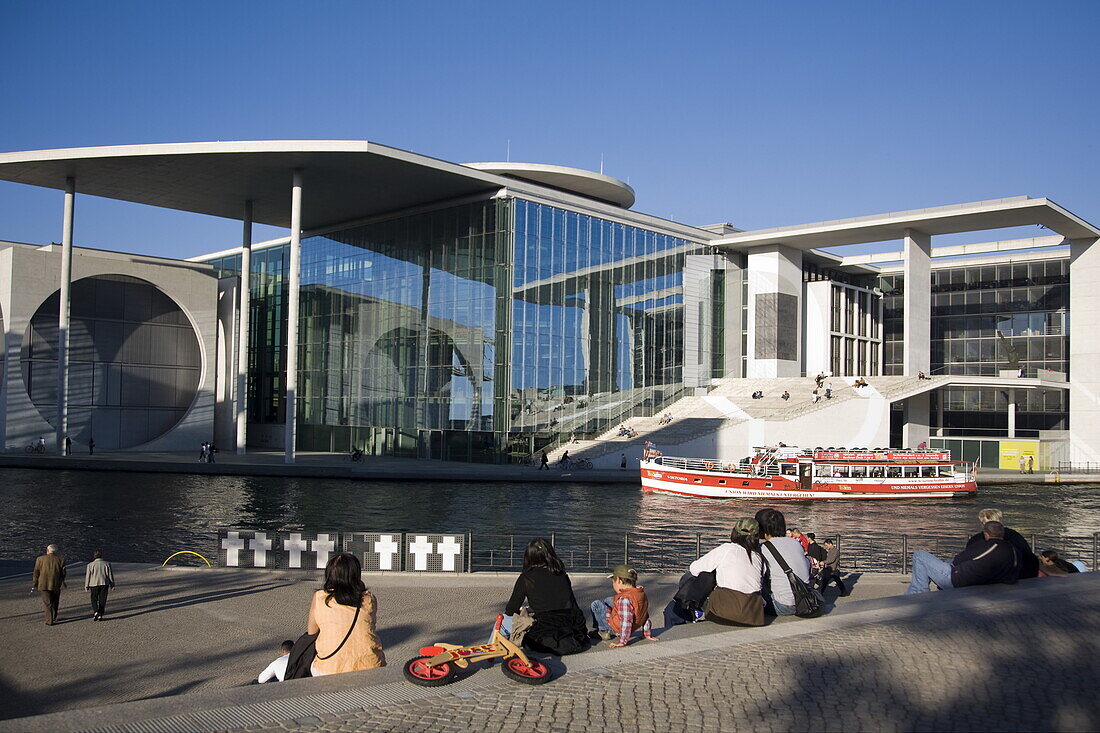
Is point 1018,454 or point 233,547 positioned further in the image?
point 1018,454

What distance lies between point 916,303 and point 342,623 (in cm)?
6498

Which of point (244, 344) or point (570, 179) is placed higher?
point (570, 179)

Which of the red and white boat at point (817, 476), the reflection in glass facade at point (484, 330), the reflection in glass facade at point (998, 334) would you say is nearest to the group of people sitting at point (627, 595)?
the red and white boat at point (817, 476)

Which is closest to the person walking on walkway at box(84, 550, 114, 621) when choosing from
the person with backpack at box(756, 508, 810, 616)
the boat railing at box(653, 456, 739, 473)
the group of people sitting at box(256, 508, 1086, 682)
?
the group of people sitting at box(256, 508, 1086, 682)

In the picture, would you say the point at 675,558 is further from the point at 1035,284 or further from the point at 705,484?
the point at 1035,284

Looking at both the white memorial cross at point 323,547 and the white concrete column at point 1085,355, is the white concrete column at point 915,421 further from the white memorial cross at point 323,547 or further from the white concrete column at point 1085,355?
the white memorial cross at point 323,547

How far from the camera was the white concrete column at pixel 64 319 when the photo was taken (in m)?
54.7

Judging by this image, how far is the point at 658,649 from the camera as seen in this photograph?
933cm

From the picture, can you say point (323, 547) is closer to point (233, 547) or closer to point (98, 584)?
point (233, 547)

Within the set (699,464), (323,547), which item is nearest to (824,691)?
(323,547)

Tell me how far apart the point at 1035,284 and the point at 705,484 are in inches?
1851

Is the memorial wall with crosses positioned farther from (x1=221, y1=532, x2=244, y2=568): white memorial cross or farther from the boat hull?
the boat hull

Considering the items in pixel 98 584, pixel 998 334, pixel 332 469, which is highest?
pixel 998 334

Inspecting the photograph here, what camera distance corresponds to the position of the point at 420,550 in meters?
17.9
